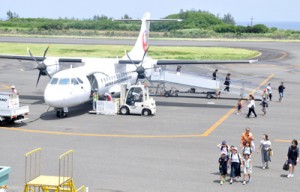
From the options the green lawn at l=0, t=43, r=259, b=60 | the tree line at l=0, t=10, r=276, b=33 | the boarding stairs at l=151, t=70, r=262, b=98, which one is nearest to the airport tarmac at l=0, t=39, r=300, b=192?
the boarding stairs at l=151, t=70, r=262, b=98

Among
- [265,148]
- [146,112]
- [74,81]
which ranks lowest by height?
[146,112]

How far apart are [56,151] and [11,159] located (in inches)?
87.7

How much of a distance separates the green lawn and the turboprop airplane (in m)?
31.2

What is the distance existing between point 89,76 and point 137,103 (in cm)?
365

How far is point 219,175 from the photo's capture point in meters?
20.2

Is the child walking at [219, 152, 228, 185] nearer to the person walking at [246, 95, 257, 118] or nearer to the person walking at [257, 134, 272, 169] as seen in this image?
the person walking at [257, 134, 272, 169]

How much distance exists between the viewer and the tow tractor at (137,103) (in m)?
32.3

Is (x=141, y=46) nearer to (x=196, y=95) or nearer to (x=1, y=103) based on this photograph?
(x=196, y=95)

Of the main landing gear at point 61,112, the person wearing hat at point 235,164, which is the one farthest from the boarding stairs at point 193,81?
the person wearing hat at point 235,164

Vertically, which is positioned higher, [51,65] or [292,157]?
[51,65]

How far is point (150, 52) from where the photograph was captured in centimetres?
7938

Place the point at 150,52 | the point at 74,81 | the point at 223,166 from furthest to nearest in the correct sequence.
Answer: the point at 150,52, the point at 74,81, the point at 223,166

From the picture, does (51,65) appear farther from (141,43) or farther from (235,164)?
(235,164)

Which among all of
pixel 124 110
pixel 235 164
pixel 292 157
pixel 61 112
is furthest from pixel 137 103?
pixel 292 157
